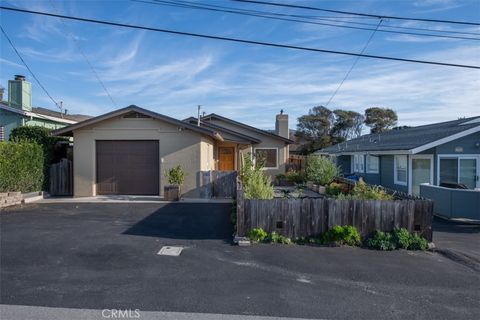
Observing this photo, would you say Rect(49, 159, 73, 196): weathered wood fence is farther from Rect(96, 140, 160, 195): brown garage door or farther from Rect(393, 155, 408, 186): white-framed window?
Rect(393, 155, 408, 186): white-framed window

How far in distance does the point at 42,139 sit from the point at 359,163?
1840cm

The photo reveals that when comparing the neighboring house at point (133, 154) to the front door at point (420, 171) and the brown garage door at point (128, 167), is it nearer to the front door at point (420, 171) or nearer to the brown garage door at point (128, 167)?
the brown garage door at point (128, 167)

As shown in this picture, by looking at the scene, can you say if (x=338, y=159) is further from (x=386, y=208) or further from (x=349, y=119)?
(x=349, y=119)

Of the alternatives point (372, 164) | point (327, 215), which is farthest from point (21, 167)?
point (372, 164)

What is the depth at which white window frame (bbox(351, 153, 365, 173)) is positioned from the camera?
22.5 m

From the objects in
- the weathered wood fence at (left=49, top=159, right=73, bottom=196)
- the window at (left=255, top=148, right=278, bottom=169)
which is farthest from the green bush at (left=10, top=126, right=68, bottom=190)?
the window at (left=255, top=148, right=278, bottom=169)

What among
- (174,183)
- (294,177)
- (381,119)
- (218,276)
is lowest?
(218,276)

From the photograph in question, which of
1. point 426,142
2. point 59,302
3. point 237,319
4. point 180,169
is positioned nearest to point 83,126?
point 180,169

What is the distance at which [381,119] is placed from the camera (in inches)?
2106

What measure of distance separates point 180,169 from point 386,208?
891cm

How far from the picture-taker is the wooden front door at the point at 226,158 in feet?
76.5

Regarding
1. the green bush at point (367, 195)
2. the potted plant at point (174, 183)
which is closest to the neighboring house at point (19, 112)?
the potted plant at point (174, 183)

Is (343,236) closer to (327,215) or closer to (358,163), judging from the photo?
(327,215)

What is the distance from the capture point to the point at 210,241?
8.08m
